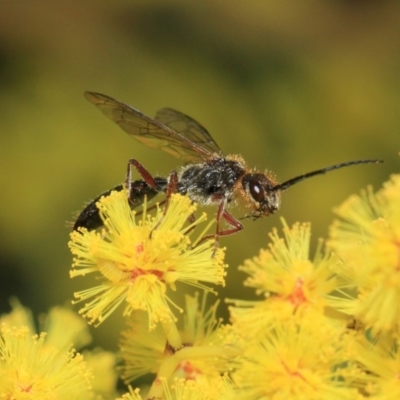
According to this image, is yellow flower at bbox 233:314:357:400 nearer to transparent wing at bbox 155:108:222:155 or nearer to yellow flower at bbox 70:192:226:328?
yellow flower at bbox 70:192:226:328

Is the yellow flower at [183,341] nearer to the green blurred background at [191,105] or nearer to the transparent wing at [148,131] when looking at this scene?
the transparent wing at [148,131]

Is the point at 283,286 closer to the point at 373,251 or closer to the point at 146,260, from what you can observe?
the point at 373,251

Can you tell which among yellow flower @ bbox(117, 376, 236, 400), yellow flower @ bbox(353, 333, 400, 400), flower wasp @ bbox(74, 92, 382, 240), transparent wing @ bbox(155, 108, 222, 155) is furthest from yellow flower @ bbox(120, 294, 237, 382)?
transparent wing @ bbox(155, 108, 222, 155)

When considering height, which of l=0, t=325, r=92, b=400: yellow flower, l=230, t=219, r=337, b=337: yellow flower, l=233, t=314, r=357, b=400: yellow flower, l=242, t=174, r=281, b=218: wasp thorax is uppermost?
l=242, t=174, r=281, b=218: wasp thorax

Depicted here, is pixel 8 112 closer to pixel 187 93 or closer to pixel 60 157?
pixel 60 157

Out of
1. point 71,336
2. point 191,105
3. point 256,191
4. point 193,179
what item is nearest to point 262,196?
point 256,191

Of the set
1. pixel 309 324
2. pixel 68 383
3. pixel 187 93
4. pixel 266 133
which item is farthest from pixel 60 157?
pixel 309 324
